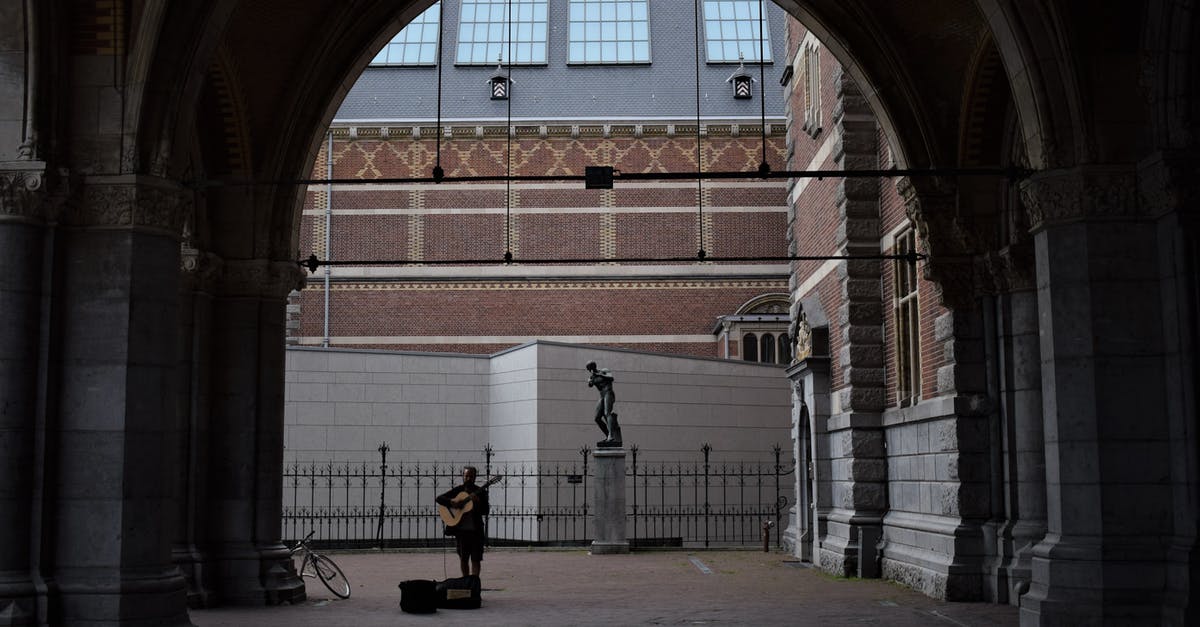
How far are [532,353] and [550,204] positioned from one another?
1248 cm

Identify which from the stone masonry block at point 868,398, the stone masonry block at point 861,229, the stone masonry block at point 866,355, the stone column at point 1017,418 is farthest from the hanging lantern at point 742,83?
the stone column at point 1017,418

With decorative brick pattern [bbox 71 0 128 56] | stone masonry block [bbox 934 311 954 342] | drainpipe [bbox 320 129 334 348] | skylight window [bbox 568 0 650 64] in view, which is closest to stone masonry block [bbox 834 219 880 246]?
stone masonry block [bbox 934 311 954 342]

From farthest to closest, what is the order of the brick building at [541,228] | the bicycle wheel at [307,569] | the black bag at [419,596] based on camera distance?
the brick building at [541,228] < the bicycle wheel at [307,569] < the black bag at [419,596]

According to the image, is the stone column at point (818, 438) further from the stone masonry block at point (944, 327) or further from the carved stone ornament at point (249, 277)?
the carved stone ornament at point (249, 277)

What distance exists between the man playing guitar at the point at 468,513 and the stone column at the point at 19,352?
573 cm

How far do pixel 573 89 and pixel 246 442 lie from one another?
2809 cm

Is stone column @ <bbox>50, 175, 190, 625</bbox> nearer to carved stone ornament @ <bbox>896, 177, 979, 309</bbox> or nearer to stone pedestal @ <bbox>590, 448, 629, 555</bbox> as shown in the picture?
carved stone ornament @ <bbox>896, 177, 979, 309</bbox>

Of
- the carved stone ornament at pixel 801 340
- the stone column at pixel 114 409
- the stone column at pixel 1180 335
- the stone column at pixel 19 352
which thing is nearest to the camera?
the stone column at pixel 1180 335

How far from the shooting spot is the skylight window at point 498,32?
42.1 meters

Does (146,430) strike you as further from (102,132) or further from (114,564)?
(102,132)

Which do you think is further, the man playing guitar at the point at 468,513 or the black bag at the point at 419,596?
the man playing guitar at the point at 468,513

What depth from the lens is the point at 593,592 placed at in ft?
52.5

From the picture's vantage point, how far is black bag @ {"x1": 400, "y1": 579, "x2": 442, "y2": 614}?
13344mm

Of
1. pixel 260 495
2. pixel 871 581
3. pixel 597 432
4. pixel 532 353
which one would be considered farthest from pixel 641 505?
pixel 260 495
